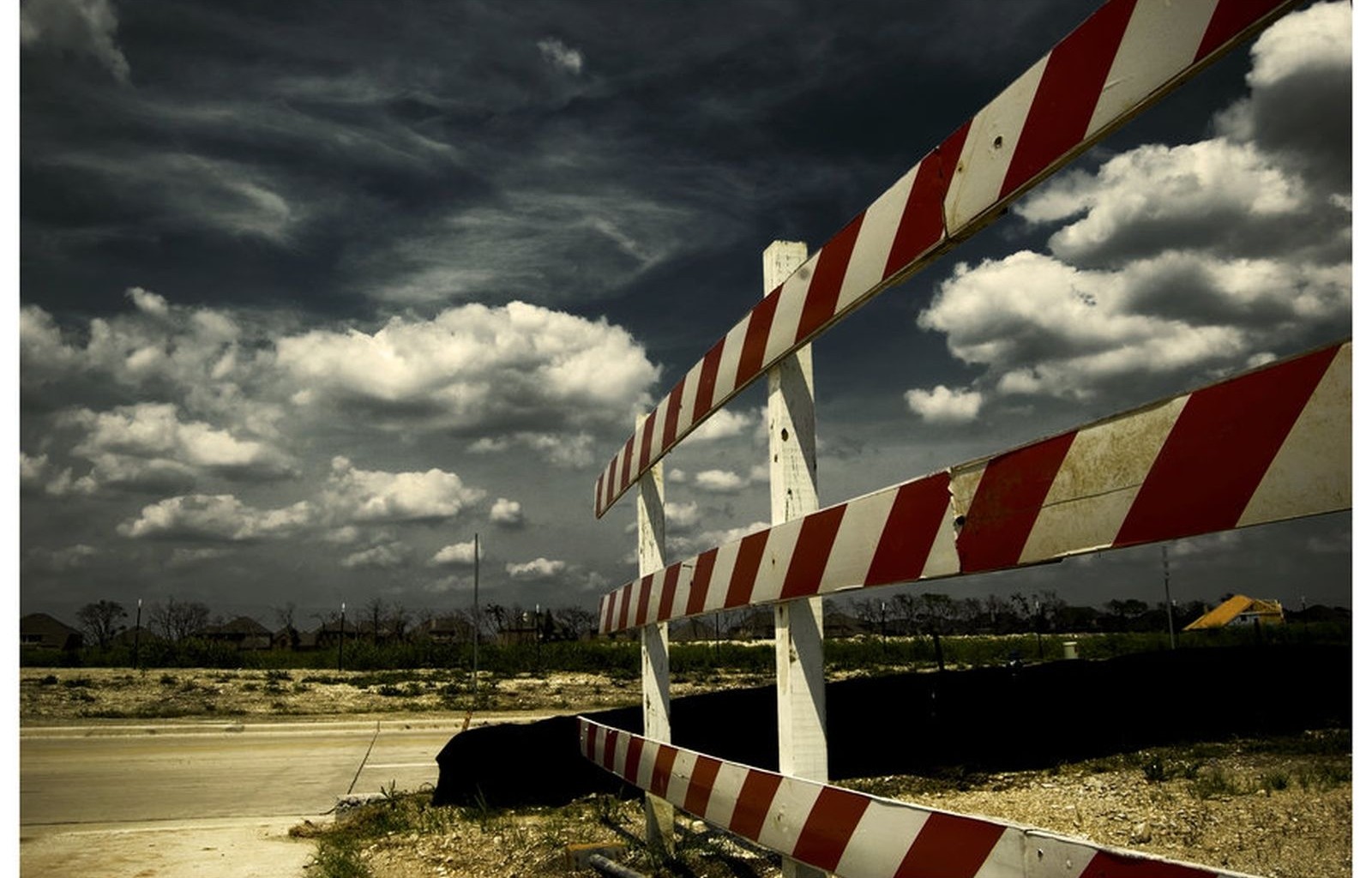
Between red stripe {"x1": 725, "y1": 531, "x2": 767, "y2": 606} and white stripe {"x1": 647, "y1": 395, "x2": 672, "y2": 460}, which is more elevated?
white stripe {"x1": 647, "y1": 395, "x2": 672, "y2": 460}

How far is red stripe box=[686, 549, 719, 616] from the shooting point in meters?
3.87

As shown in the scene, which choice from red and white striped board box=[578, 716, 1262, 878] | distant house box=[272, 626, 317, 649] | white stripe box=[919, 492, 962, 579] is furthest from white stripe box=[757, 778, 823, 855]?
distant house box=[272, 626, 317, 649]

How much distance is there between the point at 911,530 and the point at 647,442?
2.76 meters

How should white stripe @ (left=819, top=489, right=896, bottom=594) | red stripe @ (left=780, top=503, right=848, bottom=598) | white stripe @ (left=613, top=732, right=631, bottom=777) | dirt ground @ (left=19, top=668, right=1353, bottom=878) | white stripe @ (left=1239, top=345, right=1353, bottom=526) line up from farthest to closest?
white stripe @ (left=613, top=732, right=631, bottom=777) → dirt ground @ (left=19, top=668, right=1353, bottom=878) → red stripe @ (left=780, top=503, right=848, bottom=598) → white stripe @ (left=819, top=489, right=896, bottom=594) → white stripe @ (left=1239, top=345, right=1353, bottom=526)

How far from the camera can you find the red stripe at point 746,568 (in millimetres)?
3357

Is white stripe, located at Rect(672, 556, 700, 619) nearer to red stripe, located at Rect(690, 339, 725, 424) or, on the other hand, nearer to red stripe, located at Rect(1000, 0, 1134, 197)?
red stripe, located at Rect(690, 339, 725, 424)

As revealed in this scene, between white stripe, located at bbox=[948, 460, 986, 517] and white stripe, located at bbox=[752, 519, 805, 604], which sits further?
white stripe, located at bbox=[752, 519, 805, 604]

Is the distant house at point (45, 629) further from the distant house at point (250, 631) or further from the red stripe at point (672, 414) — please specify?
the red stripe at point (672, 414)

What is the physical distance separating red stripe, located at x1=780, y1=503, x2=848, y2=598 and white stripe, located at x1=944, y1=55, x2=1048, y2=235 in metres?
0.85

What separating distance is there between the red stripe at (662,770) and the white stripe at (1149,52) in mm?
3147

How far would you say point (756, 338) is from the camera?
11.4ft

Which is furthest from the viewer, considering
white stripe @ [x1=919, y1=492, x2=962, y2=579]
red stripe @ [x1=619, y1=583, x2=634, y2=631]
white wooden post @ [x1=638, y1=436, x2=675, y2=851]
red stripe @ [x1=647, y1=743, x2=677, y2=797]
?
red stripe @ [x1=619, y1=583, x2=634, y2=631]

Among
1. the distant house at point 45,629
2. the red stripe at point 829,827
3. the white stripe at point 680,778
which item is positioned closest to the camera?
the red stripe at point 829,827

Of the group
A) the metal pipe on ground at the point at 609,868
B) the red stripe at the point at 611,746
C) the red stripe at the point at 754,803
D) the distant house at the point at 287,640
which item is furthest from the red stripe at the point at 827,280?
the distant house at the point at 287,640
